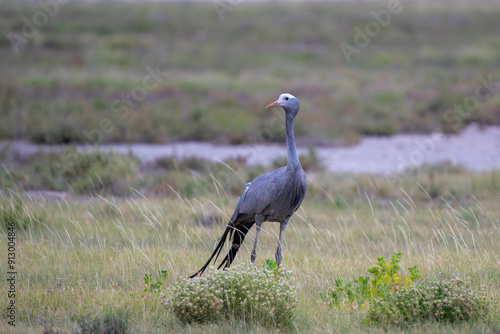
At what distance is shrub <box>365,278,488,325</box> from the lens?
5336 mm

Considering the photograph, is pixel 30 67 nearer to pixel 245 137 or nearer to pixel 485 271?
pixel 245 137

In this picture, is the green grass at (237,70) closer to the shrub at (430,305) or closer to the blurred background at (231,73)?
the blurred background at (231,73)

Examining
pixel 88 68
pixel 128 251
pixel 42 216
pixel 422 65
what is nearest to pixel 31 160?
pixel 42 216

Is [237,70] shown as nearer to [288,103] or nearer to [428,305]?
[288,103]

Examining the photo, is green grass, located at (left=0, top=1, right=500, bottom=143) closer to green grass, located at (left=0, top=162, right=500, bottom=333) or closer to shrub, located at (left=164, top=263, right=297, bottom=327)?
green grass, located at (left=0, top=162, right=500, bottom=333)

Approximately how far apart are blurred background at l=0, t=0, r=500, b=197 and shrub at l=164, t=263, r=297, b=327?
21.1 ft

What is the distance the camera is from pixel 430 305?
530 centimetres

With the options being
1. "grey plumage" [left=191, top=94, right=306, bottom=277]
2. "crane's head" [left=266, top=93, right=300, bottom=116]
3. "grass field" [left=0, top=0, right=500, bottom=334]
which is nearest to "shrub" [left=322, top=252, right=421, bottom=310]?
"grass field" [left=0, top=0, right=500, bottom=334]

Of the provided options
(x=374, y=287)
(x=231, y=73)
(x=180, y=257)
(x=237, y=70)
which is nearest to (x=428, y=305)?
(x=374, y=287)

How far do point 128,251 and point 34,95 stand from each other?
18.1 meters

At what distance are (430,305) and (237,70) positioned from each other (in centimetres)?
2770

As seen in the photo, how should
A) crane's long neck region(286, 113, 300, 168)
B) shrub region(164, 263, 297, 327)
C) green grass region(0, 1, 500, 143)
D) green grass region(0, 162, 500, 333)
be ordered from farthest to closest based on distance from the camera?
1. green grass region(0, 1, 500, 143)
2. crane's long neck region(286, 113, 300, 168)
3. green grass region(0, 162, 500, 333)
4. shrub region(164, 263, 297, 327)

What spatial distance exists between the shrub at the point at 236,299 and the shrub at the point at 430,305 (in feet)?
2.53

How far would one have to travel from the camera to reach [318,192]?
39.4 ft
